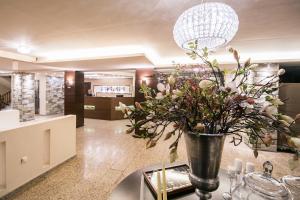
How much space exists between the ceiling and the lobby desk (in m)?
4.14

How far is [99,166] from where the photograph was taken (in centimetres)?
321

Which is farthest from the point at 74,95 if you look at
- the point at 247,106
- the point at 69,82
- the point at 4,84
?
the point at 4,84

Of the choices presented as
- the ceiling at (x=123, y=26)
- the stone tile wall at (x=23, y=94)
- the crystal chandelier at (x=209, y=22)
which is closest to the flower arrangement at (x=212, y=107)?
the crystal chandelier at (x=209, y=22)

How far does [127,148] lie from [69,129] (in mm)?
1551

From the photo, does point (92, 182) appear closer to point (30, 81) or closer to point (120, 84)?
point (30, 81)

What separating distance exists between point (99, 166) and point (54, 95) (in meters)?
7.79

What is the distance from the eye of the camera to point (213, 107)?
0.78 m

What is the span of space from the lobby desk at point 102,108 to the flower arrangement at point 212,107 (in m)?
7.45

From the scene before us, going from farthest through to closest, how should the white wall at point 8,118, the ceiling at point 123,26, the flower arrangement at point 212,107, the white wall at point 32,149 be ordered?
the white wall at point 8,118
the white wall at point 32,149
the ceiling at point 123,26
the flower arrangement at point 212,107

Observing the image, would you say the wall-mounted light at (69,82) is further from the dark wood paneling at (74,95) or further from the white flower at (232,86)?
the white flower at (232,86)

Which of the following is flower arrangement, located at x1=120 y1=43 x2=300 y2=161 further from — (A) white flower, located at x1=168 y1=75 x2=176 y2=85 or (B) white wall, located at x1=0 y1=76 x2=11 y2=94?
(B) white wall, located at x1=0 y1=76 x2=11 y2=94

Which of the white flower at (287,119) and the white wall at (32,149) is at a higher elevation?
the white flower at (287,119)

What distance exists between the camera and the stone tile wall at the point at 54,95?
29.6 ft

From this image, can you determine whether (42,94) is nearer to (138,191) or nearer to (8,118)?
(8,118)
